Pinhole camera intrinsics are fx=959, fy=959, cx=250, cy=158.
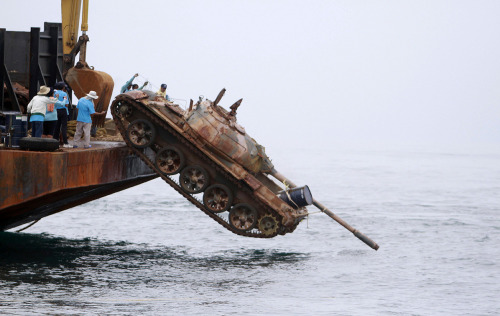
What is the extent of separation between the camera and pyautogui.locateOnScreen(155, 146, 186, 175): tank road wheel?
24.0 metres

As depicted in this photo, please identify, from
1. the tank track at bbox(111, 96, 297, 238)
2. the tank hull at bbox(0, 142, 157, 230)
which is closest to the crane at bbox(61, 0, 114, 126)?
the tank hull at bbox(0, 142, 157, 230)

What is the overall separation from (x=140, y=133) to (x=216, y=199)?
8.31 ft

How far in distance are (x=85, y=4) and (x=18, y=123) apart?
5.88 m

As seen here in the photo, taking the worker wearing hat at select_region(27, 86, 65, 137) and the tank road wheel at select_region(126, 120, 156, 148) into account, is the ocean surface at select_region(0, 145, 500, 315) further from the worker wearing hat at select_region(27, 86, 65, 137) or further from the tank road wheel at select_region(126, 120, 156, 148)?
the worker wearing hat at select_region(27, 86, 65, 137)

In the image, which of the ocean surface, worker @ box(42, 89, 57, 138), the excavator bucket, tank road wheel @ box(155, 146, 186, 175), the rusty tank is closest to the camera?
the ocean surface

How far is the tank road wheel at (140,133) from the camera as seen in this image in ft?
78.7

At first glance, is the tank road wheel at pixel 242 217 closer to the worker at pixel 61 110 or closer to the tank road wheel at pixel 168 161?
the tank road wheel at pixel 168 161

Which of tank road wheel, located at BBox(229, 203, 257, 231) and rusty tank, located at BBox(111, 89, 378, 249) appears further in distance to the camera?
tank road wheel, located at BBox(229, 203, 257, 231)

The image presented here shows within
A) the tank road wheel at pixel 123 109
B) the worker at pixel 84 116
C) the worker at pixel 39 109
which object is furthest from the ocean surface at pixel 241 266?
the tank road wheel at pixel 123 109

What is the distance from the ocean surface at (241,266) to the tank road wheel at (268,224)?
3.64ft

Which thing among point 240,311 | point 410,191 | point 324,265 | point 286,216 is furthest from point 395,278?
point 410,191

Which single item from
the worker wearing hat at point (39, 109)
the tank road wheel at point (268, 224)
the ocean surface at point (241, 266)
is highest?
the worker wearing hat at point (39, 109)

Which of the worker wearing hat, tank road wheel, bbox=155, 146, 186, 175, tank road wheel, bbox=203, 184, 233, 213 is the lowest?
tank road wheel, bbox=203, 184, 233, 213

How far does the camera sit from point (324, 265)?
2644 centimetres
